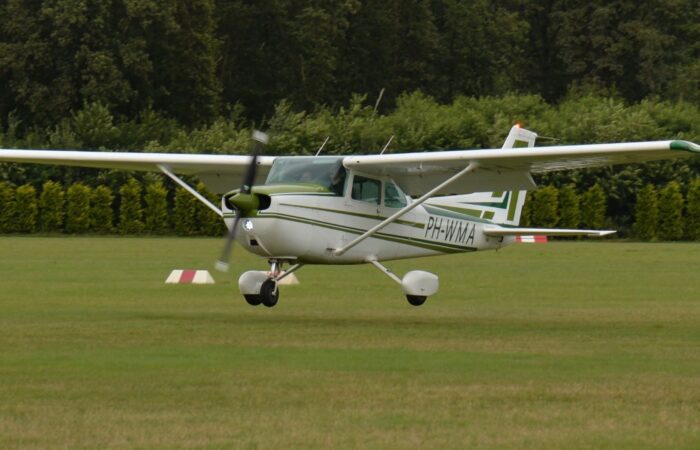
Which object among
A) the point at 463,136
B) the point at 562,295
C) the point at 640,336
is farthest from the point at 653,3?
the point at 640,336

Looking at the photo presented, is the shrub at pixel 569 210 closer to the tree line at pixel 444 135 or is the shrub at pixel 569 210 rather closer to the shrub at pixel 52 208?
the tree line at pixel 444 135

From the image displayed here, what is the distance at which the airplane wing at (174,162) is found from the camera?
761 inches

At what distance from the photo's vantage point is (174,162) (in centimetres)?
1950

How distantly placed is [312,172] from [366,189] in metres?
0.90

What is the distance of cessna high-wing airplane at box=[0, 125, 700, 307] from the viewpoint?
643 inches

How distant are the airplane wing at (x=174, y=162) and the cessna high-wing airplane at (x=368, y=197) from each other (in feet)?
0.06

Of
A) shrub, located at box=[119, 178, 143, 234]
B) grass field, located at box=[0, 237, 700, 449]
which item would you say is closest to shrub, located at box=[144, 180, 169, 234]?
shrub, located at box=[119, 178, 143, 234]

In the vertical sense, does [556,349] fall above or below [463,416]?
below

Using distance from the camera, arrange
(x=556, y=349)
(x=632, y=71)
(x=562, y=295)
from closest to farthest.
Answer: (x=556, y=349) < (x=562, y=295) < (x=632, y=71)

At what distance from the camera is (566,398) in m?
10.0

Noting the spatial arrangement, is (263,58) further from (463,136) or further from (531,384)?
(531,384)

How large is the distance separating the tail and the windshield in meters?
2.99

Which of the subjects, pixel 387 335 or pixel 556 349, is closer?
pixel 556 349

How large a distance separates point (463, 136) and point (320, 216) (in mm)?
29060
